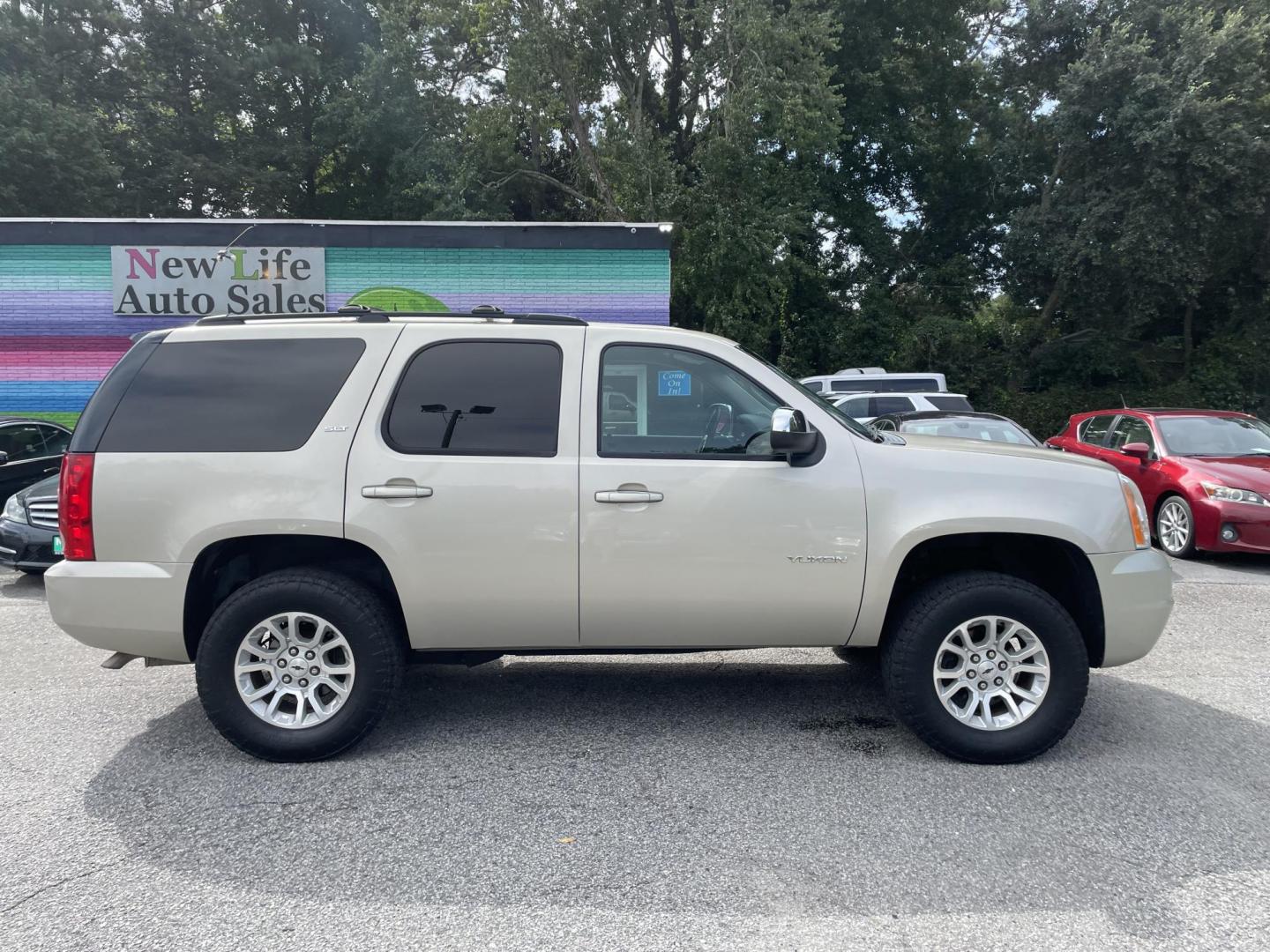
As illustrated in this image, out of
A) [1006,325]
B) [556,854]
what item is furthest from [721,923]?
[1006,325]

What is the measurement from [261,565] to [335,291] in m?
10.1

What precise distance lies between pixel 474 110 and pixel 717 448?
2281 centimetres

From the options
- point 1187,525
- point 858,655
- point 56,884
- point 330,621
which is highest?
point 330,621

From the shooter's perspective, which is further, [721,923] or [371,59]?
[371,59]

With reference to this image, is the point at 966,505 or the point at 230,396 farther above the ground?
the point at 230,396

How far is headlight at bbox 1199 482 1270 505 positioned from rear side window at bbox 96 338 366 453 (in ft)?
27.9

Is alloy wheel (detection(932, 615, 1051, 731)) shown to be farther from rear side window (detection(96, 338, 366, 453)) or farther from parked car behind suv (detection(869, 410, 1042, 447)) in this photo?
parked car behind suv (detection(869, 410, 1042, 447))

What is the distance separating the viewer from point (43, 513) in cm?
810

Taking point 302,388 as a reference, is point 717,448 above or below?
below

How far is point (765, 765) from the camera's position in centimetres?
416

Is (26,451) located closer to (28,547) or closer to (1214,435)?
(28,547)

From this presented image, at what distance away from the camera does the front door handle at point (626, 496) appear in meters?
4.12

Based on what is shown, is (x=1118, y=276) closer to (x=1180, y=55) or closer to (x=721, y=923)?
(x=1180, y=55)

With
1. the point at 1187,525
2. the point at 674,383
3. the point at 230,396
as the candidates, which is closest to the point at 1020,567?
the point at 674,383
